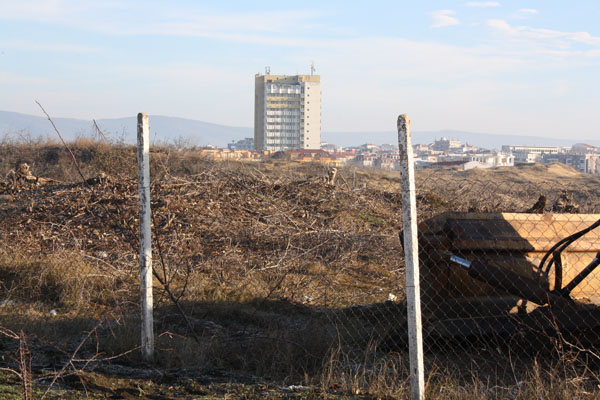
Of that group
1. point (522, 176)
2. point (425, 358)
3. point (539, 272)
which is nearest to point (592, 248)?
point (539, 272)

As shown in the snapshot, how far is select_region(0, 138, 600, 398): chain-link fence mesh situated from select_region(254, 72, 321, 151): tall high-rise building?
11895 cm

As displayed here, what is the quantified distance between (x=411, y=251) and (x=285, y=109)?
431 ft

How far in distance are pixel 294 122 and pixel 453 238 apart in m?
132

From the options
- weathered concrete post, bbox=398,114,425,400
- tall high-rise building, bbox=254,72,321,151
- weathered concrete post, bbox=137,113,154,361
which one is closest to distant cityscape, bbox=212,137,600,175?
weathered concrete post, bbox=398,114,425,400

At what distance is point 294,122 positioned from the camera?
447 ft

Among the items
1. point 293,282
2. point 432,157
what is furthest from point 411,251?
point 432,157

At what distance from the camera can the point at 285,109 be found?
13338cm

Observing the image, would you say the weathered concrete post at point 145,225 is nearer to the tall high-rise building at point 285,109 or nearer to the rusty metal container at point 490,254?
the rusty metal container at point 490,254

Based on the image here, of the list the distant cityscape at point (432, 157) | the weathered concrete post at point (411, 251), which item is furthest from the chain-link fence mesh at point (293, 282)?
the distant cityscape at point (432, 157)

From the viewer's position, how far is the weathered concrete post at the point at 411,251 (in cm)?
368

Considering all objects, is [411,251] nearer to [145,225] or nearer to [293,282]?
[145,225]

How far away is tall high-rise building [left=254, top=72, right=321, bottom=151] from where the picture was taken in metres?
132

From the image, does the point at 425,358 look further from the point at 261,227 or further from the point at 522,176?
the point at 522,176

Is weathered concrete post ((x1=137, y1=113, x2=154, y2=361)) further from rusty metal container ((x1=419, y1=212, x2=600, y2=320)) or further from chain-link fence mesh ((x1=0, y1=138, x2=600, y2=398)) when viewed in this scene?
rusty metal container ((x1=419, y1=212, x2=600, y2=320))
